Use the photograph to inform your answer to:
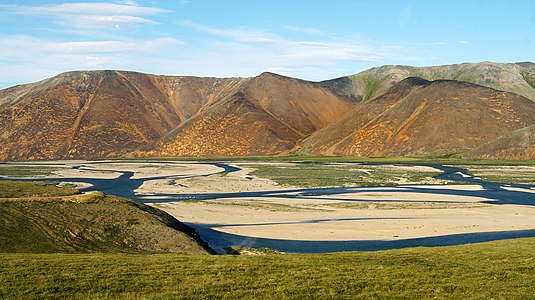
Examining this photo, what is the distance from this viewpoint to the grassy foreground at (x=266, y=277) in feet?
56.9

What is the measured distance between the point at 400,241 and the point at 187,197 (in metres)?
39.0

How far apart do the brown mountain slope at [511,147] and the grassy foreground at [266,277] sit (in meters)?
139

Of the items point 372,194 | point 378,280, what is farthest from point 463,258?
point 372,194

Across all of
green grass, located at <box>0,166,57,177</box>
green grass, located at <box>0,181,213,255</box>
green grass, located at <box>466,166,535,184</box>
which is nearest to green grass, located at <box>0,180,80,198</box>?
green grass, located at <box>0,181,213,255</box>

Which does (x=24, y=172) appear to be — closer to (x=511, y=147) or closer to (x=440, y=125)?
(x=440, y=125)

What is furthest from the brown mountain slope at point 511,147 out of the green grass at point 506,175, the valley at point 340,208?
the valley at point 340,208

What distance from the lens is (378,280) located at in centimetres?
1969

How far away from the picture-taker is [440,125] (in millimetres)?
181500

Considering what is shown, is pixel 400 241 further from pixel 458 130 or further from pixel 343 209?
pixel 458 130

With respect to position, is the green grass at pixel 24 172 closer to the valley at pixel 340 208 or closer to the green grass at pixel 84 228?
the valley at pixel 340 208

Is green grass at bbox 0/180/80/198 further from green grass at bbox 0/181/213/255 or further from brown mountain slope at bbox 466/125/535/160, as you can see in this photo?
brown mountain slope at bbox 466/125/535/160

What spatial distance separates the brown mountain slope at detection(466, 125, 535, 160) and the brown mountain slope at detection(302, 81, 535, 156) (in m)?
10.4

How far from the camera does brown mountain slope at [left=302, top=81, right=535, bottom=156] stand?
176 metres

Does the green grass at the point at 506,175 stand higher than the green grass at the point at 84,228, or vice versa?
the green grass at the point at 84,228
